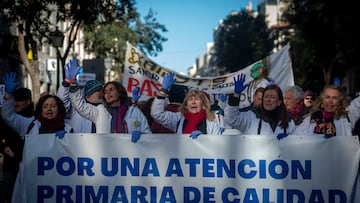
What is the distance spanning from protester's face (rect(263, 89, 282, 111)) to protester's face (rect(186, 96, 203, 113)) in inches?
25.9

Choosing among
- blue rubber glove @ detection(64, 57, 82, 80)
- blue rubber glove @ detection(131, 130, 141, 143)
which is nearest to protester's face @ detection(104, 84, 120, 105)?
blue rubber glove @ detection(64, 57, 82, 80)

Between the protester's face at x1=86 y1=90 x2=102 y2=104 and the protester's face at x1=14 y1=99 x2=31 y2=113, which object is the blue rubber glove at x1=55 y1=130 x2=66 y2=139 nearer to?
the protester's face at x1=14 y1=99 x2=31 y2=113

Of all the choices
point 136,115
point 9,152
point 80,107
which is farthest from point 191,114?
point 9,152

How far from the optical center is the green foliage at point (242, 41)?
193ft

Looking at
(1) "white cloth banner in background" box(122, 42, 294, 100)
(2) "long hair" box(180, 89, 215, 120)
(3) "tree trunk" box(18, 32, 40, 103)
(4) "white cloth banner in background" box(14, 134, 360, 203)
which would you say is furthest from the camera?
(3) "tree trunk" box(18, 32, 40, 103)

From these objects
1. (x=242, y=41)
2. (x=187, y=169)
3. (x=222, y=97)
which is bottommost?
(x=187, y=169)

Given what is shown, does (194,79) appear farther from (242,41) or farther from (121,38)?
(242,41)

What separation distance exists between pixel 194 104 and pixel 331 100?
133 centimetres

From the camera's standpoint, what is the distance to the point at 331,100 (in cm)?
554

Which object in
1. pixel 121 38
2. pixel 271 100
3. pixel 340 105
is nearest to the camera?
pixel 271 100

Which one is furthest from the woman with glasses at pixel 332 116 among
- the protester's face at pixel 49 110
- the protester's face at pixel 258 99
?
the protester's face at pixel 49 110

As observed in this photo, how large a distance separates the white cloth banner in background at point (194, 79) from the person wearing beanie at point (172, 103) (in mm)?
988

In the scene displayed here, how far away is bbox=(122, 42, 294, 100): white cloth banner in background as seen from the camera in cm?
985

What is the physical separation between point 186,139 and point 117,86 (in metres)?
1.30
